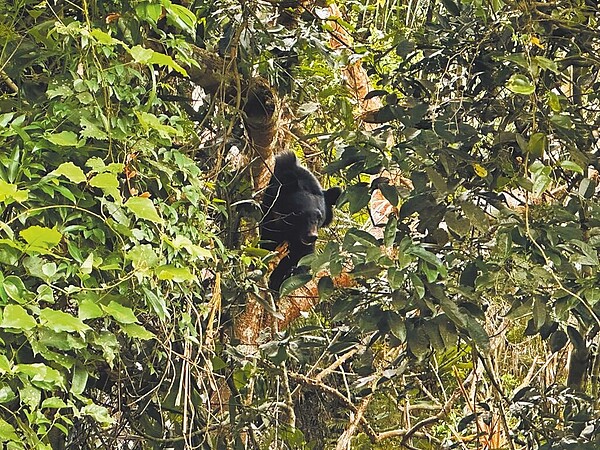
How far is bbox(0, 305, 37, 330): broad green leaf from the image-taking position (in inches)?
50.9

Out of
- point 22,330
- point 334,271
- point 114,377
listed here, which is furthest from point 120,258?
Answer: point 114,377

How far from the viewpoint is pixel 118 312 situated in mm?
1462

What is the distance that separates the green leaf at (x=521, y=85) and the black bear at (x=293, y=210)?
161cm

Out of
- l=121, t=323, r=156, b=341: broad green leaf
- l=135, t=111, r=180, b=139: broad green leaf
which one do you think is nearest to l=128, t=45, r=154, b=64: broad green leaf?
l=135, t=111, r=180, b=139: broad green leaf

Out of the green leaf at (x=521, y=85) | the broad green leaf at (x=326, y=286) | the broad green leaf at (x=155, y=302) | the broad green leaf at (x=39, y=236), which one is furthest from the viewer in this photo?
the broad green leaf at (x=326, y=286)

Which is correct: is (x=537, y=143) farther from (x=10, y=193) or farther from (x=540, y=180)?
(x=10, y=193)

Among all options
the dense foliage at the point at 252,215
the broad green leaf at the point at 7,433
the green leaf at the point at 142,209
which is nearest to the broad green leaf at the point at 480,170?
the dense foliage at the point at 252,215

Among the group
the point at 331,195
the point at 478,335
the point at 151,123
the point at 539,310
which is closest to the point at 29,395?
the point at 151,123

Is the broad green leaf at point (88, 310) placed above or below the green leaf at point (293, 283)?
above

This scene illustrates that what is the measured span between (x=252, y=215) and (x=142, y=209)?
1.39 m

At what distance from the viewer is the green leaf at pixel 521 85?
5.95ft

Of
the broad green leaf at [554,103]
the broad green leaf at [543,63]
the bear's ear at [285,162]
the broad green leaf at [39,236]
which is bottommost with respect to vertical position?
the bear's ear at [285,162]

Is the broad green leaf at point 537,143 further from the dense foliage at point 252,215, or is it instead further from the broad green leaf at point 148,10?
the broad green leaf at point 148,10

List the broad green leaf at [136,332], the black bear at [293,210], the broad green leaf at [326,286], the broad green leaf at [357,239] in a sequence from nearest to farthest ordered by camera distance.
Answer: the broad green leaf at [136,332], the broad green leaf at [357,239], the broad green leaf at [326,286], the black bear at [293,210]
